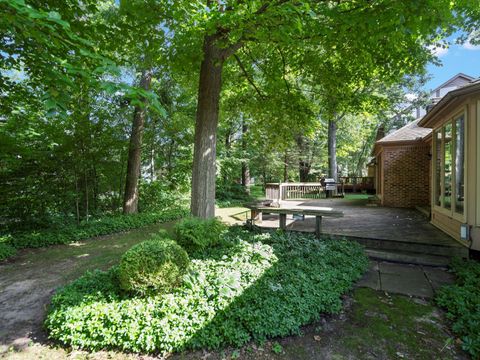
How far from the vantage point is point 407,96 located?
87.2 feet

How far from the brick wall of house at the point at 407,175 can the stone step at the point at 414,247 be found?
19.2 feet

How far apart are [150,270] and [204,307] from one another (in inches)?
30.0

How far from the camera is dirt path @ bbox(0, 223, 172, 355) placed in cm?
296

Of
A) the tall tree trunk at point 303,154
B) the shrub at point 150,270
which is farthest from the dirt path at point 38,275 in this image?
the tall tree trunk at point 303,154

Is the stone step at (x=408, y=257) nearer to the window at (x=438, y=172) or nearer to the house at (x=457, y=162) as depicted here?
the house at (x=457, y=162)

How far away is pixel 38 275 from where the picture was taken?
4504 millimetres

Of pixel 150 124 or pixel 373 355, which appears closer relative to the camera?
pixel 373 355

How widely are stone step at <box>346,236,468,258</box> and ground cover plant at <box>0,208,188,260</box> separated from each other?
6399 mm

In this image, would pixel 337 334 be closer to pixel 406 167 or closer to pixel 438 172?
pixel 438 172

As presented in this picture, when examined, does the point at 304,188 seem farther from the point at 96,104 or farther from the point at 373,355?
the point at 373,355

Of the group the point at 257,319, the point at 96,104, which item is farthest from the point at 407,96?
the point at 257,319

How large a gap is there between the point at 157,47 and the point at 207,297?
5.04 m

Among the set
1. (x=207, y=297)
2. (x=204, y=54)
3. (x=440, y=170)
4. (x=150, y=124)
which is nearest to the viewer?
(x=207, y=297)

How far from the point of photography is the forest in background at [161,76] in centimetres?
306
